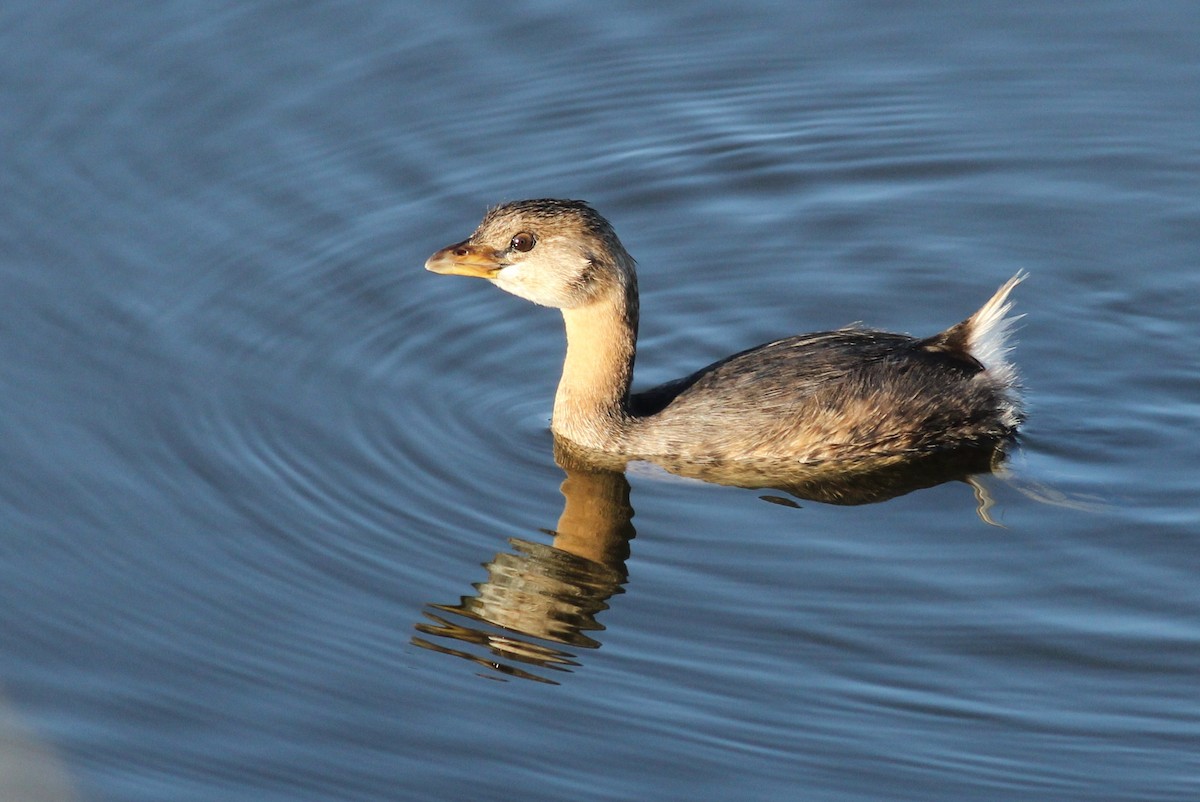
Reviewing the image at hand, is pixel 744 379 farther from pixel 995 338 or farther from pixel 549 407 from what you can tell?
pixel 995 338

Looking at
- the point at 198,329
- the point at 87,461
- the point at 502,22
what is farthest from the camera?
the point at 502,22

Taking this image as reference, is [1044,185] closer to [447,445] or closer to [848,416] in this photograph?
[848,416]

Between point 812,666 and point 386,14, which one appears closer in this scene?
point 812,666

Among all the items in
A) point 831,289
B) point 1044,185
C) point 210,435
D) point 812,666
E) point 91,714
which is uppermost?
point 1044,185

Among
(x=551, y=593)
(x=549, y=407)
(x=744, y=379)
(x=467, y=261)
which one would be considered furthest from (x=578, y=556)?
(x=467, y=261)

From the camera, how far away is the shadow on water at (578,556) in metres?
7.31

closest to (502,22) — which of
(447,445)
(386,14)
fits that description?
(386,14)

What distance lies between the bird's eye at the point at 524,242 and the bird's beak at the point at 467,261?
98 millimetres

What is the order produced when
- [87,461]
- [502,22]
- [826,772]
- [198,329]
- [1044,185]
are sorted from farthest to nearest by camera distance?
[502,22], [1044,185], [198,329], [87,461], [826,772]

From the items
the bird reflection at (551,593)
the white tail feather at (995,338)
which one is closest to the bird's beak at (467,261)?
the bird reflection at (551,593)

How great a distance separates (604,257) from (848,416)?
1323 millimetres

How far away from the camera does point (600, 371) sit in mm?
8805

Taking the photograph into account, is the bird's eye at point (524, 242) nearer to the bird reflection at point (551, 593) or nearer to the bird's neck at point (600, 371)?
the bird's neck at point (600, 371)

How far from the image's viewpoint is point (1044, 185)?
10.6 meters
